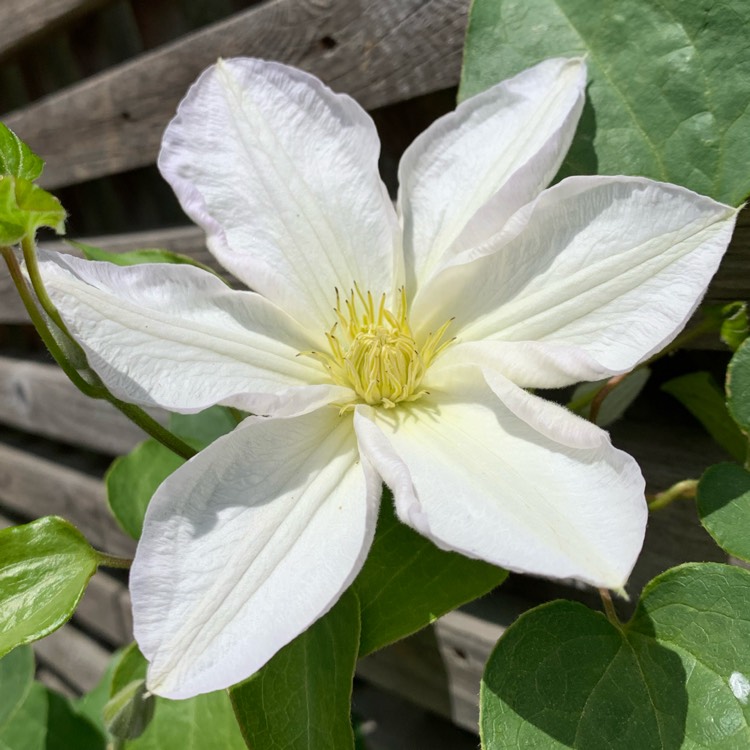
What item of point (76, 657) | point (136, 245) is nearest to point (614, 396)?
point (136, 245)

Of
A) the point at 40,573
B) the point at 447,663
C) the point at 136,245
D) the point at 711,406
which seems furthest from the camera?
the point at 136,245

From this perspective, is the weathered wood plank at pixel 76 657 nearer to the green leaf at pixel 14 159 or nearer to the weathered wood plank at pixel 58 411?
the weathered wood plank at pixel 58 411

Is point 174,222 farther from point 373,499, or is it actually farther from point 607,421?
point 373,499

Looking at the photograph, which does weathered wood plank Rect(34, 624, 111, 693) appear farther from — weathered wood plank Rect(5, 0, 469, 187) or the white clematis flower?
the white clematis flower

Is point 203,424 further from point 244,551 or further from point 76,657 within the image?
point 76,657

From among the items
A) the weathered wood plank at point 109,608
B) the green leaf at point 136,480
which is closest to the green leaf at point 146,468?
the green leaf at point 136,480

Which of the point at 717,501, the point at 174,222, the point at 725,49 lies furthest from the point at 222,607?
the point at 174,222
